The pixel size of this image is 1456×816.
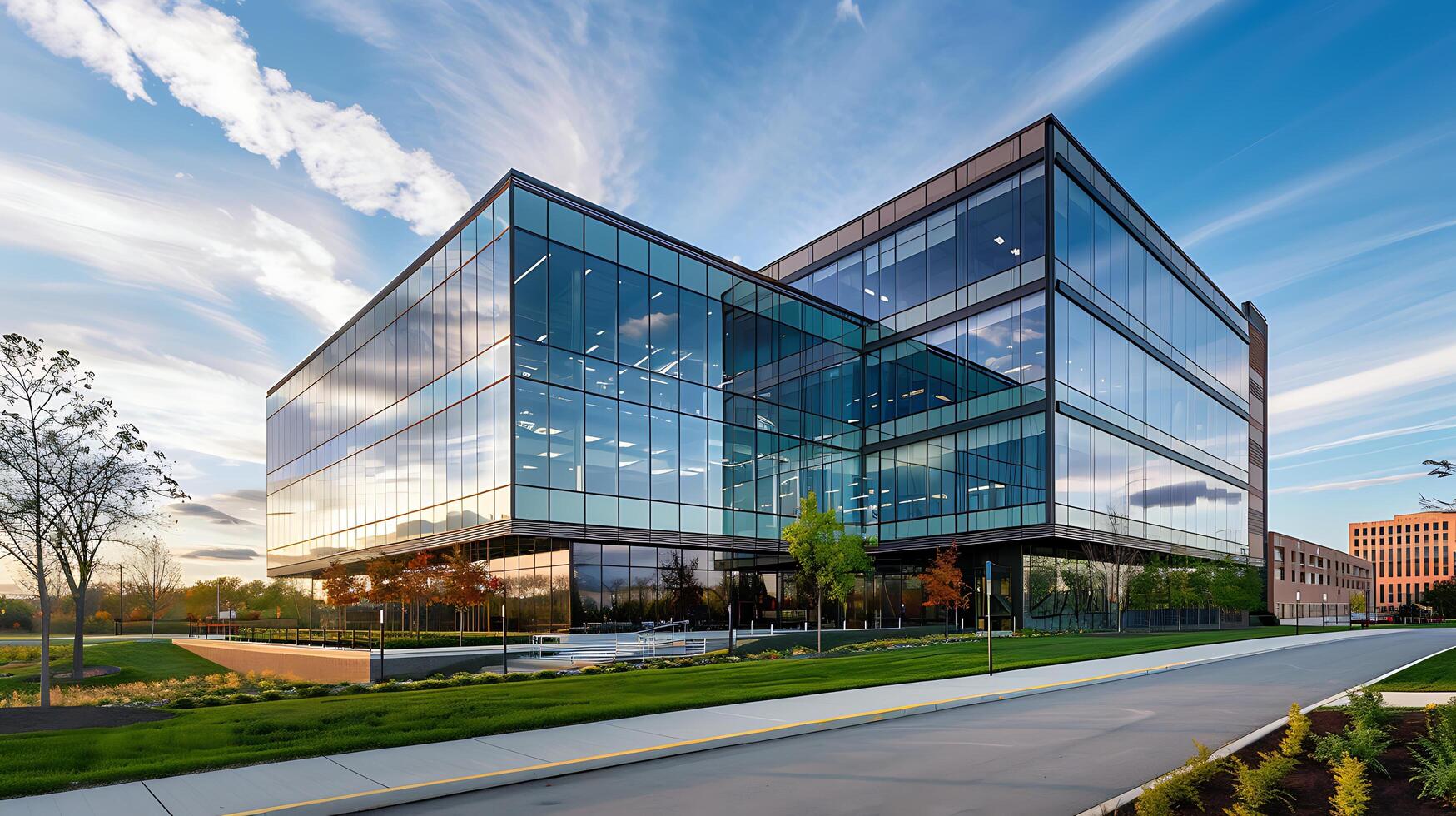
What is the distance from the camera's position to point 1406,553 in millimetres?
185000

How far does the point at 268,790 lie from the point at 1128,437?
51.5 metres

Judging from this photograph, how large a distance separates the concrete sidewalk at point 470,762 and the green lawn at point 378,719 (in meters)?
0.40

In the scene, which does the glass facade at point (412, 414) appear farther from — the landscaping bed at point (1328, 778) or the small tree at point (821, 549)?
the landscaping bed at point (1328, 778)

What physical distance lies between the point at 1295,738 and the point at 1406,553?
226m

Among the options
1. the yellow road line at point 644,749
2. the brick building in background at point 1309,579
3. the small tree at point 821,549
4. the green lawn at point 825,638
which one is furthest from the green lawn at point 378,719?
the brick building in background at point 1309,579

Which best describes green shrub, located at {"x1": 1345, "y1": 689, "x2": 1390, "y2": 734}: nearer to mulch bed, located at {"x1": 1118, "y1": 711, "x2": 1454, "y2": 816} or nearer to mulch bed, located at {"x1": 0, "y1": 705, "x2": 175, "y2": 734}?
mulch bed, located at {"x1": 1118, "y1": 711, "x2": 1454, "y2": 816}

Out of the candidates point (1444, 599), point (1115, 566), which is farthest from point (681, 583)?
point (1444, 599)

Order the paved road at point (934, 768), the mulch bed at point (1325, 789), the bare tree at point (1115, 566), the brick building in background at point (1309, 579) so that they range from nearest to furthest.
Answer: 1. the mulch bed at point (1325, 789)
2. the paved road at point (934, 768)
3. the bare tree at point (1115, 566)
4. the brick building in background at point (1309, 579)

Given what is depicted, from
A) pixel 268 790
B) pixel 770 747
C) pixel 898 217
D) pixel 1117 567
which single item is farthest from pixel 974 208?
pixel 268 790

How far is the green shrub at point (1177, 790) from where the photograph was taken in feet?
23.6

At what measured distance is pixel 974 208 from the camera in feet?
159

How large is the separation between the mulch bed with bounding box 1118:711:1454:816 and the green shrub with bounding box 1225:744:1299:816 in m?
0.10

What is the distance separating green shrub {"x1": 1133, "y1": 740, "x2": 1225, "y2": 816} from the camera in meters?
7.19

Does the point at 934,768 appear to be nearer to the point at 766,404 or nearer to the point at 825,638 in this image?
the point at 825,638
